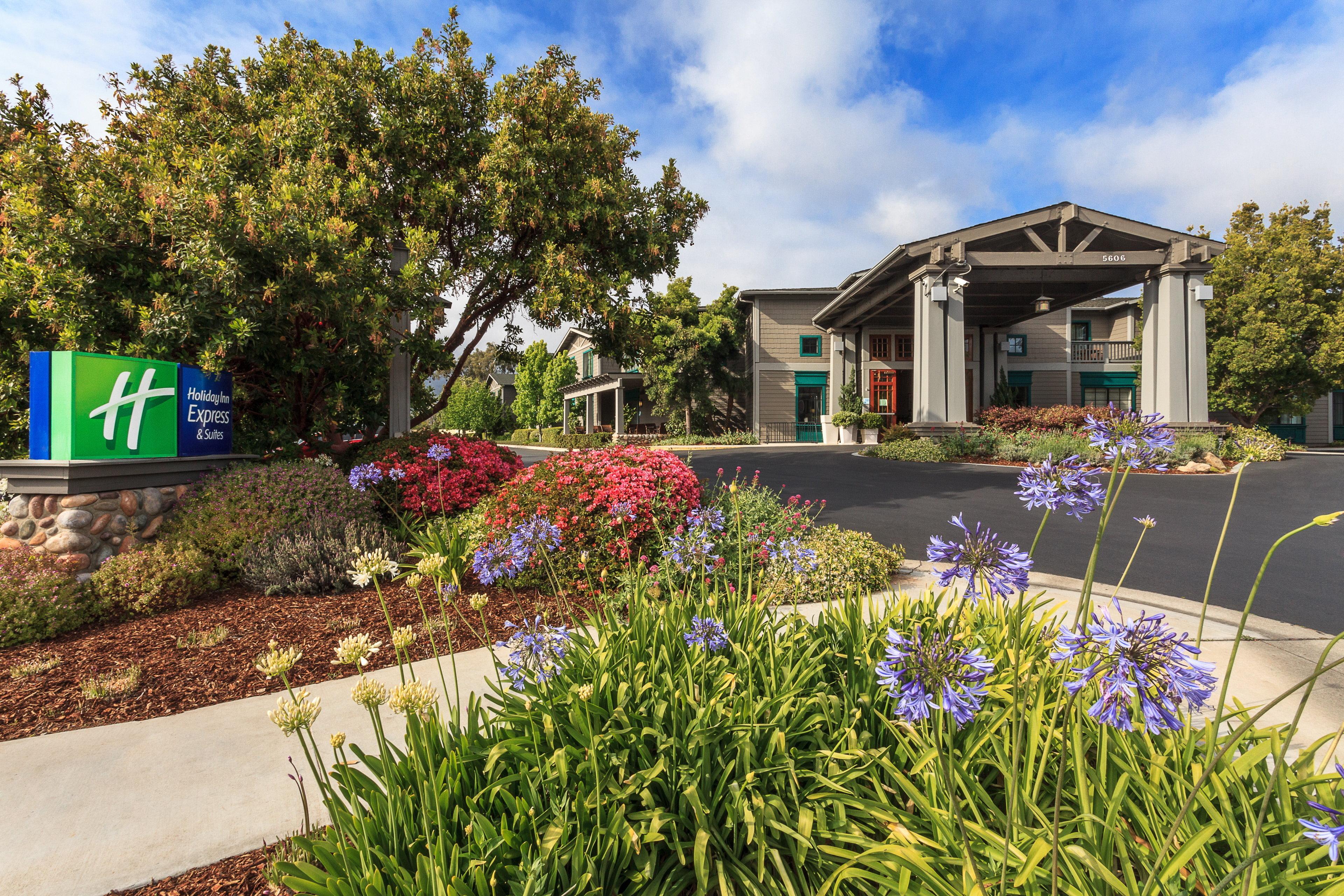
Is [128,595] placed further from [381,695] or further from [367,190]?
[367,190]

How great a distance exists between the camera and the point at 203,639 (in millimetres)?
3918

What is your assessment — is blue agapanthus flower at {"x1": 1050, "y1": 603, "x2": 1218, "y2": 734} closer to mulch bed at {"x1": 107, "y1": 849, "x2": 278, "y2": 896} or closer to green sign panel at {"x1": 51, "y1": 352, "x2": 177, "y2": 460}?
mulch bed at {"x1": 107, "y1": 849, "x2": 278, "y2": 896}

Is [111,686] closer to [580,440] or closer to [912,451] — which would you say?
[912,451]

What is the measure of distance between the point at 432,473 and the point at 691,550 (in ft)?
15.5

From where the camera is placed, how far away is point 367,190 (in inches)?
281

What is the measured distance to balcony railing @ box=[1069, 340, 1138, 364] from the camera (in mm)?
24203

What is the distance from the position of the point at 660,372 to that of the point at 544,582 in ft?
63.7

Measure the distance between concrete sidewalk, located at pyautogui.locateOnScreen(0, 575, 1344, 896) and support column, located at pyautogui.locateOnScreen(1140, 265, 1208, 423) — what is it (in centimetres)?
1554

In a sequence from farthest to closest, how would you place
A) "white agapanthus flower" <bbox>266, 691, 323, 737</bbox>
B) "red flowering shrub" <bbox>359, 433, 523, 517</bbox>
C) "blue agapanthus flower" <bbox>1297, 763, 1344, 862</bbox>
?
"red flowering shrub" <bbox>359, 433, 523, 517</bbox>, "white agapanthus flower" <bbox>266, 691, 323, 737</bbox>, "blue agapanthus flower" <bbox>1297, 763, 1344, 862</bbox>

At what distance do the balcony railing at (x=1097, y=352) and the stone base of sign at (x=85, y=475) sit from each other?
95.6 feet

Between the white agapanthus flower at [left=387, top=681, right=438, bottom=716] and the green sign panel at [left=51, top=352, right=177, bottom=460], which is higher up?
the green sign panel at [left=51, top=352, right=177, bottom=460]

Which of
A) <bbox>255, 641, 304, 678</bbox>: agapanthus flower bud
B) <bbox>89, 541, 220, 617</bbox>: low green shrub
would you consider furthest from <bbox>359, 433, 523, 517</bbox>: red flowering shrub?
<bbox>255, 641, 304, 678</bbox>: agapanthus flower bud

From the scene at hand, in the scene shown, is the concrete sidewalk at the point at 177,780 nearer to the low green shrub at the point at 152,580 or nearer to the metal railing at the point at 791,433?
the low green shrub at the point at 152,580

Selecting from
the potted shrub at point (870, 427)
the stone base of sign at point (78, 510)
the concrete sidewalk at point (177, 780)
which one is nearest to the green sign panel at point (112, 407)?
the stone base of sign at point (78, 510)
